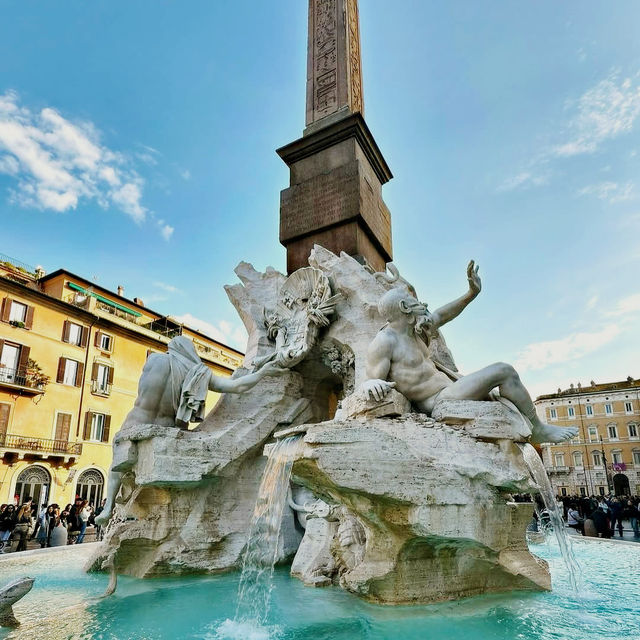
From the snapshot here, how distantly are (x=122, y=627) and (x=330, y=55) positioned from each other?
30.7 ft

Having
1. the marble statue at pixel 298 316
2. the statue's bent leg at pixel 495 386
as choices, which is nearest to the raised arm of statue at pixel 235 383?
the marble statue at pixel 298 316

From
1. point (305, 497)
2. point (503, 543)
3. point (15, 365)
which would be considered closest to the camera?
point (503, 543)

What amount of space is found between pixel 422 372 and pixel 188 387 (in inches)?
108

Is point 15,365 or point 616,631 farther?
point 15,365

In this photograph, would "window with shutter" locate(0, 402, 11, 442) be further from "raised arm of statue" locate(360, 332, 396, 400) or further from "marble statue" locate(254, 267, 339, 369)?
"raised arm of statue" locate(360, 332, 396, 400)

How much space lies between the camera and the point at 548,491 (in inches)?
160

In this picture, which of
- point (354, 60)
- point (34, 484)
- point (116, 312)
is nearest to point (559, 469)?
point (116, 312)

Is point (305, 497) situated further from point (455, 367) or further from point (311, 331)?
point (455, 367)

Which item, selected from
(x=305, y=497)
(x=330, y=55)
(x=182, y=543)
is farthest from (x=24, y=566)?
(x=330, y=55)

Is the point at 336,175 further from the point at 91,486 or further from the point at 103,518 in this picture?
the point at 91,486

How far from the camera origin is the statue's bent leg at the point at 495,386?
4266 millimetres

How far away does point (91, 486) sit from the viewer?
20109 mm

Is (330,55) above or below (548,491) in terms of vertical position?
above

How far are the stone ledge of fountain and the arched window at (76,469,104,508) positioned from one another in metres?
18.8
